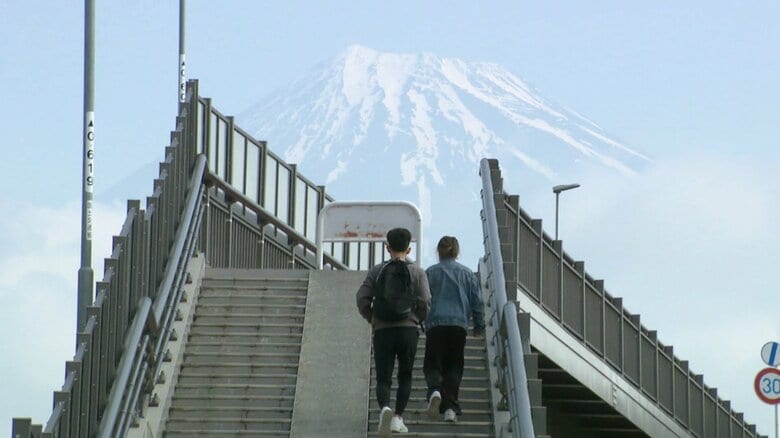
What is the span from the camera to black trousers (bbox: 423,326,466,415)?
15.6m

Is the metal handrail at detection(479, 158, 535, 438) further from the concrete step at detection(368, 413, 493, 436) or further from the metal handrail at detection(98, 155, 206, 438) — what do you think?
the metal handrail at detection(98, 155, 206, 438)

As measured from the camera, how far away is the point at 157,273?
18125 millimetres

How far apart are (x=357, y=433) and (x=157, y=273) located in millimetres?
3161

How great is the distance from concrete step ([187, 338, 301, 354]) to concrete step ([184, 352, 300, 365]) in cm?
9

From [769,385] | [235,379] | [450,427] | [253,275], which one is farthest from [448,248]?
[769,385]

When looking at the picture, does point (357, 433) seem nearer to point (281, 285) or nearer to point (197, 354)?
point (197, 354)

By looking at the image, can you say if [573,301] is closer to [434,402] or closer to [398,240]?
[434,402]

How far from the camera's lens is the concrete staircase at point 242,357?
16.4 m

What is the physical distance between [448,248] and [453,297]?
46cm

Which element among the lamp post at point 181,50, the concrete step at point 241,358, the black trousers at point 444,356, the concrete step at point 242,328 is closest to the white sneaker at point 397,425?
the black trousers at point 444,356

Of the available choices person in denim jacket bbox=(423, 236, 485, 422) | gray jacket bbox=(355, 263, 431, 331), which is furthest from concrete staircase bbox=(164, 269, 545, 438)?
gray jacket bbox=(355, 263, 431, 331)

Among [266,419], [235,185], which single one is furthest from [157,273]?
[235,185]

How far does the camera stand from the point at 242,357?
59.1ft

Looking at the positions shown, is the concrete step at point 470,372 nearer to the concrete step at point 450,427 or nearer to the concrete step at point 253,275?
the concrete step at point 450,427
